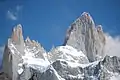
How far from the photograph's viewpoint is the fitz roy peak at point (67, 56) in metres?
50.2

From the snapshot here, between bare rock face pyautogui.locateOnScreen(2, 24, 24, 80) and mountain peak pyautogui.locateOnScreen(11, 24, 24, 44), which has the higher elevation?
mountain peak pyautogui.locateOnScreen(11, 24, 24, 44)

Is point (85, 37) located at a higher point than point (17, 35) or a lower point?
lower

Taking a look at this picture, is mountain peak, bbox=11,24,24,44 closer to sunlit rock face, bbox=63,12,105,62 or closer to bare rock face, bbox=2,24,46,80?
bare rock face, bbox=2,24,46,80

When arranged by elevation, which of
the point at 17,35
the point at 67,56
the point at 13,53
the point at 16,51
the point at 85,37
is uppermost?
the point at 17,35

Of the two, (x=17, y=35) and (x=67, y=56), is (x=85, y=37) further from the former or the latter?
(x=17, y=35)

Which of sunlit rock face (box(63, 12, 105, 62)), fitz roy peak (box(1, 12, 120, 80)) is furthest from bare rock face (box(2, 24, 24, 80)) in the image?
sunlit rock face (box(63, 12, 105, 62))

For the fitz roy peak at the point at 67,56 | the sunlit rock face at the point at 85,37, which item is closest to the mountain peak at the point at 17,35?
the fitz roy peak at the point at 67,56

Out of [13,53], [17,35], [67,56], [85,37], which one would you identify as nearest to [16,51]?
[13,53]

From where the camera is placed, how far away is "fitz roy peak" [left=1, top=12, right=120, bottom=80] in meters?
50.2

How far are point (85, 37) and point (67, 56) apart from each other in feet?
20.3

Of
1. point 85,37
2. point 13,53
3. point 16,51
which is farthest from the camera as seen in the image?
point 85,37

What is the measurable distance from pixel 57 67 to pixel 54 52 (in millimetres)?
13121

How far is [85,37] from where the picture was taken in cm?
6612

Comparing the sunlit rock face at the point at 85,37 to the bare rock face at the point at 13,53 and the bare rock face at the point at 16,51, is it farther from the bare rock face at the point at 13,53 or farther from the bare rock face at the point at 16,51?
the bare rock face at the point at 13,53
